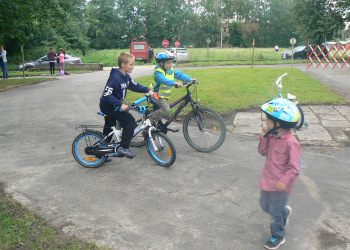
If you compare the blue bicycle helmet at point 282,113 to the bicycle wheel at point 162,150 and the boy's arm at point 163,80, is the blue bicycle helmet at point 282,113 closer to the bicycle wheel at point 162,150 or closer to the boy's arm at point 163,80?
the bicycle wheel at point 162,150

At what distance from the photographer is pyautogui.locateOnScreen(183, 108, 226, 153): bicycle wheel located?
19.9ft

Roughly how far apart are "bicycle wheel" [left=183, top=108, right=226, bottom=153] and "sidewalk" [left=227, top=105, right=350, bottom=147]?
4.93 feet

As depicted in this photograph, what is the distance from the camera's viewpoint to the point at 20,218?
3.90m

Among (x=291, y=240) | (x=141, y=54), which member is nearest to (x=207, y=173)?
(x=291, y=240)

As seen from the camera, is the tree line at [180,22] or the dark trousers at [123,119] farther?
the tree line at [180,22]

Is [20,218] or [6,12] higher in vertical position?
[6,12]

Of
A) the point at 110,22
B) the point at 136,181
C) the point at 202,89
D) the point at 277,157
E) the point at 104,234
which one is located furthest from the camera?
the point at 110,22

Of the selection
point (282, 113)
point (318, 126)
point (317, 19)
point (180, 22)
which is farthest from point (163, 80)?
point (180, 22)

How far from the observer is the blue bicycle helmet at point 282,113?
3.28m

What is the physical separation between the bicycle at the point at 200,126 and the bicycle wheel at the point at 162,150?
24.1 inches

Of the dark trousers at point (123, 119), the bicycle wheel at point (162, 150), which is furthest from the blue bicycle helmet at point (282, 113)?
the dark trousers at point (123, 119)

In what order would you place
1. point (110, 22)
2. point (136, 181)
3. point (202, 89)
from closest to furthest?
point (136, 181), point (202, 89), point (110, 22)

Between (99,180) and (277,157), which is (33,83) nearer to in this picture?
(99,180)

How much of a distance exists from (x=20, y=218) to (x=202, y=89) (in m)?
9.70
